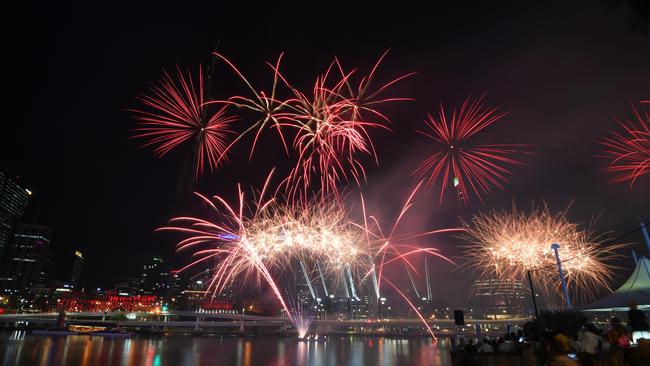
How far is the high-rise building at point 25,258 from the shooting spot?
552ft

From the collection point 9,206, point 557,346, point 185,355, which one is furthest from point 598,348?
point 9,206

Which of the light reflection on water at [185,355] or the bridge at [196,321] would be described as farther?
the bridge at [196,321]

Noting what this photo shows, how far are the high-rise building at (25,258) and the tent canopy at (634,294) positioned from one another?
202 meters

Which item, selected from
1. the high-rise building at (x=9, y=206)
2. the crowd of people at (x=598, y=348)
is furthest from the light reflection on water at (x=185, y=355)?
the high-rise building at (x=9, y=206)

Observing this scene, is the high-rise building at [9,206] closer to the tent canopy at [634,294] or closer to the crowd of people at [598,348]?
the crowd of people at [598,348]

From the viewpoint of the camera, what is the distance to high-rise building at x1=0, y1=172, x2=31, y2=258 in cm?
16282

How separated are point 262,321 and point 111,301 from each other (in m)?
84.2

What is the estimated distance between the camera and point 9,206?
17250cm

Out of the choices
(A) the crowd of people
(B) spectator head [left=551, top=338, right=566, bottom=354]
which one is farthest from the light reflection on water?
(B) spectator head [left=551, top=338, right=566, bottom=354]

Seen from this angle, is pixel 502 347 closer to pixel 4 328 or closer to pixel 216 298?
pixel 4 328

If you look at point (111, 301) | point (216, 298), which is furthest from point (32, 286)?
point (216, 298)

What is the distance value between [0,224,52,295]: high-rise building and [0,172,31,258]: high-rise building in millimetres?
4577

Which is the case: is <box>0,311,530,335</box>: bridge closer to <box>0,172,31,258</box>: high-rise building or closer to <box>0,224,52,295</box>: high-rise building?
<box>0,172,31,258</box>: high-rise building

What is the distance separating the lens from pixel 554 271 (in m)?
32.1
